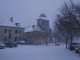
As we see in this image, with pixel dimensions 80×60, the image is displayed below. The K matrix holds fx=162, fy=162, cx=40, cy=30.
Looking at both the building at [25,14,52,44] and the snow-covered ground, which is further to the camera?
the building at [25,14,52,44]

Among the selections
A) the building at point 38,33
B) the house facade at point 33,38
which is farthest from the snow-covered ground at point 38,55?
the house facade at point 33,38

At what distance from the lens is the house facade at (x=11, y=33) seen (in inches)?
2093

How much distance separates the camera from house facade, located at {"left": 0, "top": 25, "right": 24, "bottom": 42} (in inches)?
2093

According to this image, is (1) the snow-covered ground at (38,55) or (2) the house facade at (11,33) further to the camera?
(2) the house facade at (11,33)

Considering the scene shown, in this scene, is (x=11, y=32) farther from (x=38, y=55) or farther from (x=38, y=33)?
(x=38, y=55)

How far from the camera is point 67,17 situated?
23000mm

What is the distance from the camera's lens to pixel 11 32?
A: 55656 mm

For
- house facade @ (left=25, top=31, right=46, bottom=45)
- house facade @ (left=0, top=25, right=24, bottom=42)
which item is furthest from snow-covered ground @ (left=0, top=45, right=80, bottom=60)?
house facade @ (left=0, top=25, right=24, bottom=42)

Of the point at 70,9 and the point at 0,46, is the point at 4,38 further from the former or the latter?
the point at 70,9

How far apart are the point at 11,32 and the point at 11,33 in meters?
0.34

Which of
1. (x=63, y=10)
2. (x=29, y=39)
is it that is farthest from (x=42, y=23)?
(x=63, y=10)

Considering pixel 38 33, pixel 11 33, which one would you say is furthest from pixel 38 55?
pixel 11 33

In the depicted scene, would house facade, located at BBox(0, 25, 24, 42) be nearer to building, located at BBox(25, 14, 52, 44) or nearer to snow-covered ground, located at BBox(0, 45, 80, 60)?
building, located at BBox(25, 14, 52, 44)

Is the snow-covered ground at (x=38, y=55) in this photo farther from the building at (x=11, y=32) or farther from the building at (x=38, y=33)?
the building at (x=11, y=32)
